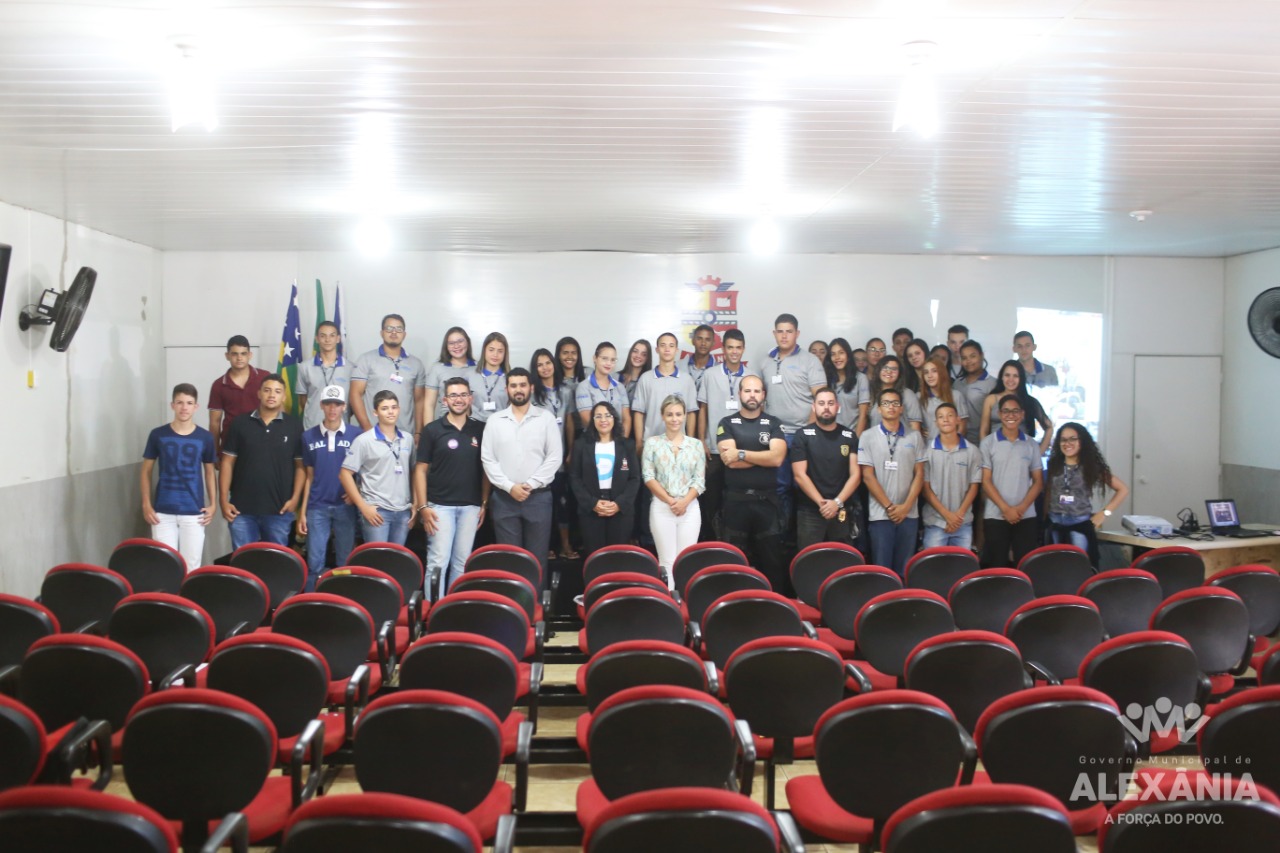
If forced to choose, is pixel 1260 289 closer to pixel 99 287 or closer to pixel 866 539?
pixel 866 539

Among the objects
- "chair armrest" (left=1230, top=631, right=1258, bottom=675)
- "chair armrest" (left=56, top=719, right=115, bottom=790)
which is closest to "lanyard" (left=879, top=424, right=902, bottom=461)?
"chair armrest" (left=1230, top=631, right=1258, bottom=675)

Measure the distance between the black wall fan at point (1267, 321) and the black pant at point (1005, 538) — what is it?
390 cm

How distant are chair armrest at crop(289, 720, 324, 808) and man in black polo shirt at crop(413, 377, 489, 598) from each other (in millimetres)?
3970

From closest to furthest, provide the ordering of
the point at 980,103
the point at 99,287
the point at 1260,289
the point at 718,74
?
the point at 718,74 < the point at 980,103 < the point at 99,287 < the point at 1260,289

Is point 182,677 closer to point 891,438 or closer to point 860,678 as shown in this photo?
point 860,678

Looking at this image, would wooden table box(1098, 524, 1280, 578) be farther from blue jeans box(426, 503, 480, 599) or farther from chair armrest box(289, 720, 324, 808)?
chair armrest box(289, 720, 324, 808)

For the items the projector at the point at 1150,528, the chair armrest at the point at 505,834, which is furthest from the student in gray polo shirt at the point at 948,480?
the chair armrest at the point at 505,834

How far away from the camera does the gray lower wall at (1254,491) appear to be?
395 inches

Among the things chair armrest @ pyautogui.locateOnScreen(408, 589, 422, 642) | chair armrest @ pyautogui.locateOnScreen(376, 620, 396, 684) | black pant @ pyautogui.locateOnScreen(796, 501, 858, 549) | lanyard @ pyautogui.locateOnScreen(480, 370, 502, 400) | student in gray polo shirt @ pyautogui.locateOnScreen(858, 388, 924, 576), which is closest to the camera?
chair armrest @ pyautogui.locateOnScreen(376, 620, 396, 684)

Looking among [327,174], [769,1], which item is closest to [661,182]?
[327,174]

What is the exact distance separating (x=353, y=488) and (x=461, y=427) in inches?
37.6

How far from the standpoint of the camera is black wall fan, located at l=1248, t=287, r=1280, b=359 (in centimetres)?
964

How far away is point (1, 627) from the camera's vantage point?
13.5 ft
